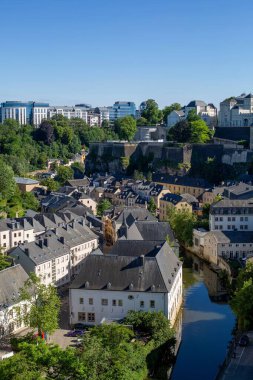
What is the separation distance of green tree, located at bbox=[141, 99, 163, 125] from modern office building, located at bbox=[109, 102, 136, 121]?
52.5 metres

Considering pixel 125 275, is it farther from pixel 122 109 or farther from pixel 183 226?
pixel 122 109

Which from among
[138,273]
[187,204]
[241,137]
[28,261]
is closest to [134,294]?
[138,273]

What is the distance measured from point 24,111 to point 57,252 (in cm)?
9476

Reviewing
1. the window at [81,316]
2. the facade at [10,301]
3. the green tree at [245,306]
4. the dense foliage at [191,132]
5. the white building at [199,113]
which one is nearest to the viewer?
the facade at [10,301]

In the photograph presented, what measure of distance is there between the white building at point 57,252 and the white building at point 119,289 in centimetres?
438

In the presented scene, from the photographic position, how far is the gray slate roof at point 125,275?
23.6m

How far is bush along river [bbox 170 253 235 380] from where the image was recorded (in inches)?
852

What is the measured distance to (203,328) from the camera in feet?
83.5

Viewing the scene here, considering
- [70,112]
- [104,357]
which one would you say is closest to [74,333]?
[104,357]

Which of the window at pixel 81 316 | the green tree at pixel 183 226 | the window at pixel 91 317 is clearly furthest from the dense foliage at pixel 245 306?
the green tree at pixel 183 226

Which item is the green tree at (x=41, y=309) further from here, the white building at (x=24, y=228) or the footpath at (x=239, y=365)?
the white building at (x=24, y=228)

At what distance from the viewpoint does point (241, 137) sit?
66.5 m

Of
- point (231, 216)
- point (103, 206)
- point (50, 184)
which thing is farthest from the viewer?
point (50, 184)

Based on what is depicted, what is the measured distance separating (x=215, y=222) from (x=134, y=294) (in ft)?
57.9
